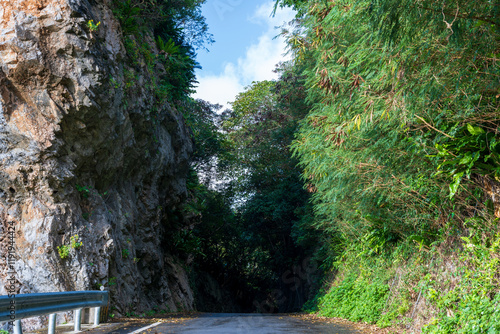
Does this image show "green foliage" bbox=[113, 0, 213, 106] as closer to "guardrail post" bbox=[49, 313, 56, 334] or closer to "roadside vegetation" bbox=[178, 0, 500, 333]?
"roadside vegetation" bbox=[178, 0, 500, 333]

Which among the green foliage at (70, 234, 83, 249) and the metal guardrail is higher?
the green foliage at (70, 234, 83, 249)

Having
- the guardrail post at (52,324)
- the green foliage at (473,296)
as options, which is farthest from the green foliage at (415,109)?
the guardrail post at (52,324)

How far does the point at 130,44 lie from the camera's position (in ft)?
49.8

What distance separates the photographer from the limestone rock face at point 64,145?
1091 centimetres

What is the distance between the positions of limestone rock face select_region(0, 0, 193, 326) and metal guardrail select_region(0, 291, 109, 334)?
250 cm

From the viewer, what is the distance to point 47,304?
650 centimetres

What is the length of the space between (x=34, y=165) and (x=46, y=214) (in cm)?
135

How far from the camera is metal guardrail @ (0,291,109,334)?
216 inches

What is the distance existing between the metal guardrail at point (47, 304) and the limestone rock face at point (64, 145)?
2.50 m

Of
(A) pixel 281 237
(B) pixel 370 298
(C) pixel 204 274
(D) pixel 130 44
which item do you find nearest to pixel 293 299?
(A) pixel 281 237

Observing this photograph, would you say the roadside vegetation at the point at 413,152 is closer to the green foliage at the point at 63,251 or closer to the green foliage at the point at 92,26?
the green foliage at the point at 92,26

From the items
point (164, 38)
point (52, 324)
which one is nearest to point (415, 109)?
point (52, 324)

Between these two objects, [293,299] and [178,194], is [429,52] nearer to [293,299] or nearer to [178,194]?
[178,194]

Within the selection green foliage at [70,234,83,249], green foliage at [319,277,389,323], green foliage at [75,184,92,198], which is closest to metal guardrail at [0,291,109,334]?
green foliage at [70,234,83,249]
